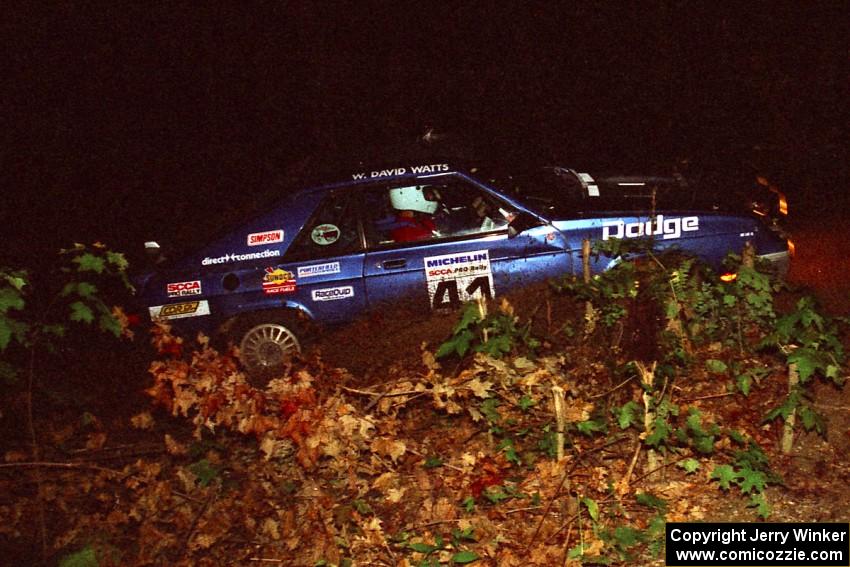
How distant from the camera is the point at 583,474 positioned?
4.34m

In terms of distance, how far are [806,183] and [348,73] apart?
7556mm

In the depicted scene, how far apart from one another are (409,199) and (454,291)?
89 cm

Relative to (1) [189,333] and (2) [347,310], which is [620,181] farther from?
(1) [189,333]

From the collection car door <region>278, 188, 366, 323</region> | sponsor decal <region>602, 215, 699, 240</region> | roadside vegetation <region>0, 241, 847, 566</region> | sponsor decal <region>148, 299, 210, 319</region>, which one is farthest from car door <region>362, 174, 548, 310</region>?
sponsor decal <region>148, 299, 210, 319</region>

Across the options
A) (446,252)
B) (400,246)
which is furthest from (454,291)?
(400,246)

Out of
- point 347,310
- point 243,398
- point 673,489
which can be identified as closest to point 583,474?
point 673,489

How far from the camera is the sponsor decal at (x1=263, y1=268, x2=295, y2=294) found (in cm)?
628

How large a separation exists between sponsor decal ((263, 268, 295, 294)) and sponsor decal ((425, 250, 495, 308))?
114 centimetres

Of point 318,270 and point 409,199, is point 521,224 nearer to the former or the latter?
point 409,199

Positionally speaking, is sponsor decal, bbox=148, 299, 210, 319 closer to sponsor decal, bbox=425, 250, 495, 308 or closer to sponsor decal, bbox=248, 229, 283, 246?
sponsor decal, bbox=248, 229, 283, 246

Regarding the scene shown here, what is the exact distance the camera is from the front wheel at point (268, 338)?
6.35 metres

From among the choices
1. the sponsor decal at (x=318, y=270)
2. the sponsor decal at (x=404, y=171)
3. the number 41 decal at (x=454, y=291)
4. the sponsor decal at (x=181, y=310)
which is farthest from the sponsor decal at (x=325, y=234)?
the sponsor decal at (x=181, y=310)

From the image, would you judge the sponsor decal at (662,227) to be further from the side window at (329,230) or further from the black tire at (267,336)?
the black tire at (267,336)

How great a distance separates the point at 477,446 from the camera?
477 cm
